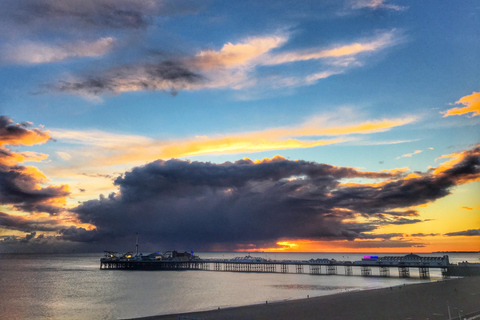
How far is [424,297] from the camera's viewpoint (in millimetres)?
55969

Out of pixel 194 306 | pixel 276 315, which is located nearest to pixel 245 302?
pixel 194 306

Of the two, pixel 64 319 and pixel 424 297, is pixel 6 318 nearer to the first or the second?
pixel 64 319

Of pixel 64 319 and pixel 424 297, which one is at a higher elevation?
pixel 424 297

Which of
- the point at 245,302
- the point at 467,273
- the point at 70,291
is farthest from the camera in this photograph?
the point at 467,273

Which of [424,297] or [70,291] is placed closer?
[424,297]

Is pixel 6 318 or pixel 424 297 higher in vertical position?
pixel 424 297

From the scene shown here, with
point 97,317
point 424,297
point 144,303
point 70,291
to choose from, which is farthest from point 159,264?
point 424,297

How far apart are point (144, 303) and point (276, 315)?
33559 millimetres

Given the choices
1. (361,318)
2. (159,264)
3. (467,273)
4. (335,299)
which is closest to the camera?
(361,318)

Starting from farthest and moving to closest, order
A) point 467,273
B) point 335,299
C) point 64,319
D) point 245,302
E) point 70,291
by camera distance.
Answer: point 467,273
point 70,291
point 245,302
point 335,299
point 64,319

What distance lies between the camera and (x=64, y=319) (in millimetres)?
53156

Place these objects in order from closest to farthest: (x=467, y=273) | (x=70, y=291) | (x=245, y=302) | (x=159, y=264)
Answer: (x=245, y=302)
(x=70, y=291)
(x=467, y=273)
(x=159, y=264)

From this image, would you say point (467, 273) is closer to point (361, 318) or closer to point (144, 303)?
point (361, 318)

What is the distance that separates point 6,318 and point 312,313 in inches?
1878
